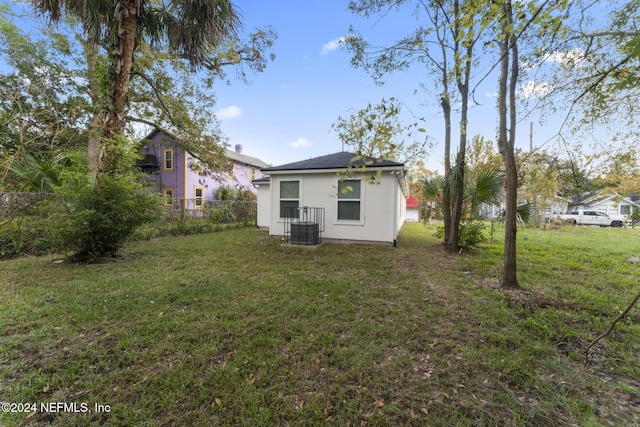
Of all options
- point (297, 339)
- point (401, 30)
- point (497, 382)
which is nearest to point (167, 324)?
point (297, 339)

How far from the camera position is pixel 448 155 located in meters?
7.16

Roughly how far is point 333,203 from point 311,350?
6004 millimetres

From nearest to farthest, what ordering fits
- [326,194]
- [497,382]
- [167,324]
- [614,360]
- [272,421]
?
[272,421] < [497,382] < [614,360] < [167,324] < [326,194]

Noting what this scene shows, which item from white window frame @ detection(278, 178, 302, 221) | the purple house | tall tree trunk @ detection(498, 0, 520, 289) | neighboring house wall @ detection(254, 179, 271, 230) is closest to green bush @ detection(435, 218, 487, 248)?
tall tree trunk @ detection(498, 0, 520, 289)

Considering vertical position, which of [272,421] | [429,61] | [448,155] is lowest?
[272,421]

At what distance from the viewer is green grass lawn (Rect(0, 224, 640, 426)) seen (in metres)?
1.70

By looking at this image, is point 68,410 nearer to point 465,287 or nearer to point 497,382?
point 497,382

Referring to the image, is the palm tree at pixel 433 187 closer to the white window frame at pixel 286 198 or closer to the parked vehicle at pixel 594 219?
the white window frame at pixel 286 198

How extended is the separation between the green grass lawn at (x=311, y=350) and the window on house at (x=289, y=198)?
424 cm

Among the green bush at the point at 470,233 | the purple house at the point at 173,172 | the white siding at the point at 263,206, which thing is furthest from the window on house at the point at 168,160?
the green bush at the point at 470,233

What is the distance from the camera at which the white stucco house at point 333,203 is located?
296 inches

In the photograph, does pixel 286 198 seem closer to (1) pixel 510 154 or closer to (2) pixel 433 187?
(2) pixel 433 187

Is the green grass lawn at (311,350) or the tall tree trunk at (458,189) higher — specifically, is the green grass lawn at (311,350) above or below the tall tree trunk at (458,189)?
below

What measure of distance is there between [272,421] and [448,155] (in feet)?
24.6
